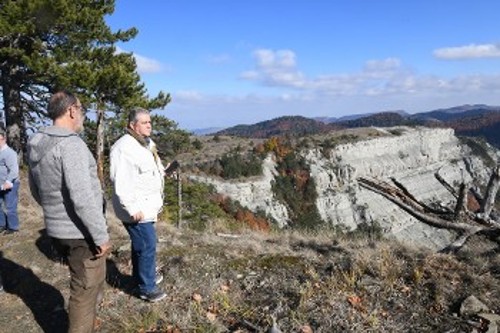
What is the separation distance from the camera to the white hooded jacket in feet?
15.5

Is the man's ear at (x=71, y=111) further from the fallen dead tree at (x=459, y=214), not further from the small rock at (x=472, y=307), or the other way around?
the small rock at (x=472, y=307)

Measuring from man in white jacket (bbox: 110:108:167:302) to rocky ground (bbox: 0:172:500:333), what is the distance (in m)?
0.58

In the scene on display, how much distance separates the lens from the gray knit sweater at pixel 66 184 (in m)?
3.71

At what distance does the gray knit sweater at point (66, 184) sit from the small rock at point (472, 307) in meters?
3.32

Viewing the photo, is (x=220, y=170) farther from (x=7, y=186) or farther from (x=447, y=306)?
(x=447, y=306)

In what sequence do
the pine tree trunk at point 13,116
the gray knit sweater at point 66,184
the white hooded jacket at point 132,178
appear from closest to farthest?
the gray knit sweater at point 66,184 → the white hooded jacket at point 132,178 → the pine tree trunk at point 13,116

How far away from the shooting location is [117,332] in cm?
456

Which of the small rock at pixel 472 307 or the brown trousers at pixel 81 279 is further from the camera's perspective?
the small rock at pixel 472 307

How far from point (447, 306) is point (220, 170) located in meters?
50.6

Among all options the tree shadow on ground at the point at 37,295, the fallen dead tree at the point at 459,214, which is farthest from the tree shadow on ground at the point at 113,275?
the fallen dead tree at the point at 459,214

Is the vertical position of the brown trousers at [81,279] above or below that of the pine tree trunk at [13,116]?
below

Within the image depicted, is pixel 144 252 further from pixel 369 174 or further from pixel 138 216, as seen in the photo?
pixel 369 174

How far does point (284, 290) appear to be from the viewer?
5109 mm

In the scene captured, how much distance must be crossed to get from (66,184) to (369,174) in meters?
49.3
